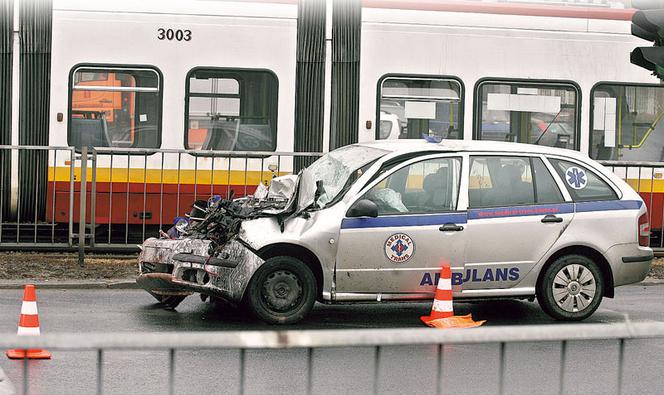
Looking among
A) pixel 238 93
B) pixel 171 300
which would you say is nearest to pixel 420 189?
pixel 171 300

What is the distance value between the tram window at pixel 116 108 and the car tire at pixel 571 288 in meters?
6.23

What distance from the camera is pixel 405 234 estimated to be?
32.1 ft

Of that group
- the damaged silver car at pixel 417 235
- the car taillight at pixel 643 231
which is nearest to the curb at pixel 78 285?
the damaged silver car at pixel 417 235

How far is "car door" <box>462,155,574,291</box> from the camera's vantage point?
9953 millimetres

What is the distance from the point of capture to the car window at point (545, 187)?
10.2 m

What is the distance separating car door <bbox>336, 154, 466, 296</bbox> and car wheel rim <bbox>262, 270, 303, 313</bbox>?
0.38 metres

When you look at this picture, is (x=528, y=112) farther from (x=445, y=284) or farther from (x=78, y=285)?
(x=78, y=285)

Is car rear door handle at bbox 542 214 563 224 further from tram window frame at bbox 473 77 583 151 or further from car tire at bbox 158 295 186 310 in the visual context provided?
tram window frame at bbox 473 77 583 151

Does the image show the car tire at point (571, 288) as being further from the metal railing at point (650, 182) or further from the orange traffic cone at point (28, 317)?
the metal railing at point (650, 182)

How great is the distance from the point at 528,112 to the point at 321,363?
7945 millimetres

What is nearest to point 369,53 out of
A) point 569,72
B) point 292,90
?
point 292,90

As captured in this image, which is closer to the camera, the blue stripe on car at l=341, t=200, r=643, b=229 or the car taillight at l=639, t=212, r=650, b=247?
the blue stripe on car at l=341, t=200, r=643, b=229

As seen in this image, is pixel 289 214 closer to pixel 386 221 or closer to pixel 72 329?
pixel 386 221

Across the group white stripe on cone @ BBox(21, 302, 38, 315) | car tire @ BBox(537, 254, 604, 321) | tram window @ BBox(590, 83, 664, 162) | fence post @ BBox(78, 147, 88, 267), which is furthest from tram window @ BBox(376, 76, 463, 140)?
white stripe on cone @ BBox(21, 302, 38, 315)
